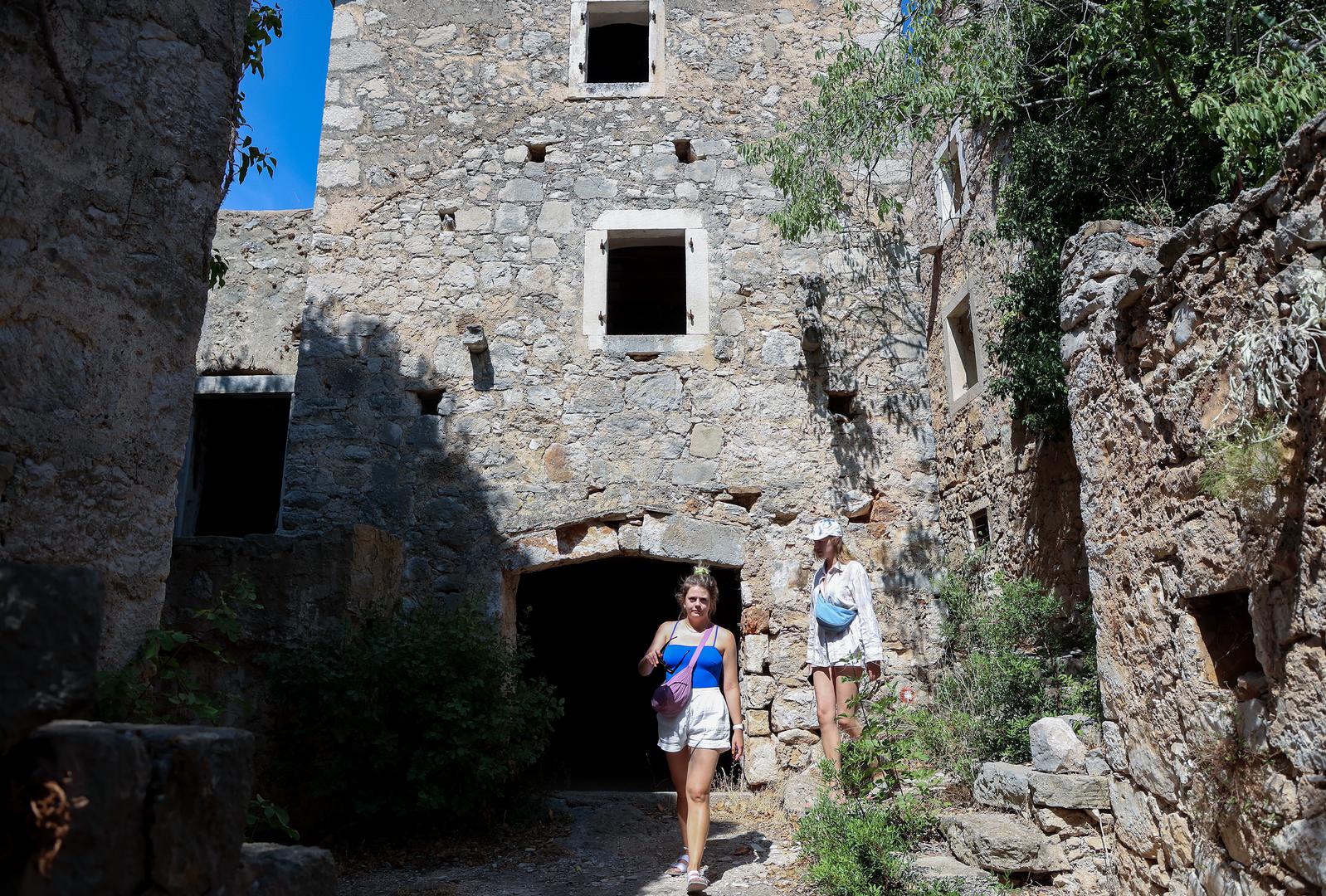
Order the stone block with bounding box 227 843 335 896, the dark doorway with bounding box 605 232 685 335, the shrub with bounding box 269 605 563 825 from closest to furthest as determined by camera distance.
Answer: the stone block with bounding box 227 843 335 896
the shrub with bounding box 269 605 563 825
the dark doorway with bounding box 605 232 685 335

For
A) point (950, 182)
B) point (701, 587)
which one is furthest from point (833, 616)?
point (950, 182)

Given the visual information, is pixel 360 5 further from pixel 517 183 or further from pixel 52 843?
pixel 52 843

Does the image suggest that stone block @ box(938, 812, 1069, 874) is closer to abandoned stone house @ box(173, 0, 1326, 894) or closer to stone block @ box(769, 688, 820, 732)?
abandoned stone house @ box(173, 0, 1326, 894)

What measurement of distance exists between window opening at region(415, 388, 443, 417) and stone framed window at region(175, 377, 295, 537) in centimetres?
174

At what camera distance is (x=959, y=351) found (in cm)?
704

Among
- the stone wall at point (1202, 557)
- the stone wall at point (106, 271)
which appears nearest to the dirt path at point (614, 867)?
the stone wall at point (1202, 557)

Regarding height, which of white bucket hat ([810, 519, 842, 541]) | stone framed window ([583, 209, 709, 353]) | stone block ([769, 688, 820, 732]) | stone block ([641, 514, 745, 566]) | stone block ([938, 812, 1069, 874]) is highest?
stone framed window ([583, 209, 709, 353])

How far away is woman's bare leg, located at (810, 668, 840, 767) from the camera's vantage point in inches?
202

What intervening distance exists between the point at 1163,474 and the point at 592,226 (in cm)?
495

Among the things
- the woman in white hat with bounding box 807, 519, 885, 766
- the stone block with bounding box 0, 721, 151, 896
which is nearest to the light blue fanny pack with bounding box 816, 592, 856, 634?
the woman in white hat with bounding box 807, 519, 885, 766

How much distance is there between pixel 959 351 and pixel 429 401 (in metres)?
3.97

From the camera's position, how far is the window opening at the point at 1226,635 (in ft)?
10.5

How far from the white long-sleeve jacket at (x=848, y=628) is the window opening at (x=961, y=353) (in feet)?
7.49

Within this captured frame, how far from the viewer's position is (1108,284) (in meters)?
4.01
